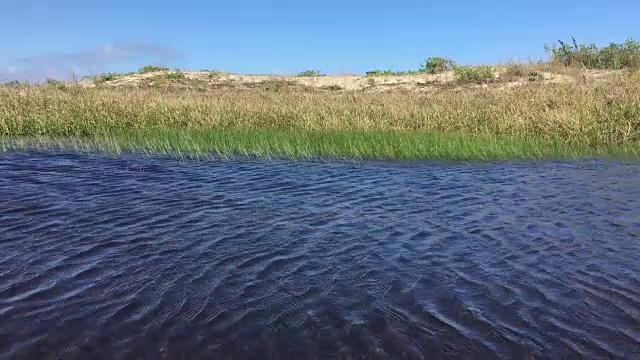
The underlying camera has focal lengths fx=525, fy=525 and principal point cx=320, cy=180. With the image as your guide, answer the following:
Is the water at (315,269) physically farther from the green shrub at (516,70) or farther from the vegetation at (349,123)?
the green shrub at (516,70)

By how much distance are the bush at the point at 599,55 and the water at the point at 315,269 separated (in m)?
20.9

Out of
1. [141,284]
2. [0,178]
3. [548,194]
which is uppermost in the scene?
[0,178]

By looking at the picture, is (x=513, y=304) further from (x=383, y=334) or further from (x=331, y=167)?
(x=331, y=167)

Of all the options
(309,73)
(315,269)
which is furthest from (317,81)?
(315,269)

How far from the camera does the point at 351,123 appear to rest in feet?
65.0

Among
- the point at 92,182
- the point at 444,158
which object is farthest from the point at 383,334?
the point at 444,158

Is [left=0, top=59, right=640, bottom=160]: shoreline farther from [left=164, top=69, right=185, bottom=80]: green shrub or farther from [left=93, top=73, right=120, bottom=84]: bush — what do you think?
[left=93, top=73, right=120, bottom=84]: bush

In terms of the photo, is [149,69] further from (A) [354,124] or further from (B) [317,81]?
(A) [354,124]

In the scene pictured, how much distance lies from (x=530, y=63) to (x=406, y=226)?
25.7 meters

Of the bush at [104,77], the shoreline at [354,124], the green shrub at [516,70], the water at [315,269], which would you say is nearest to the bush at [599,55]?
the green shrub at [516,70]

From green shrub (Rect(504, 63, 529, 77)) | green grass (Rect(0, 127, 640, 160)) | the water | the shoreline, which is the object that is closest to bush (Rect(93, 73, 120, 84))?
the shoreline

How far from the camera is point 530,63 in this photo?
30.4 meters

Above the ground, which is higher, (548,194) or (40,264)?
(40,264)

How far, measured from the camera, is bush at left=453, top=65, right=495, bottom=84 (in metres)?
30.4
